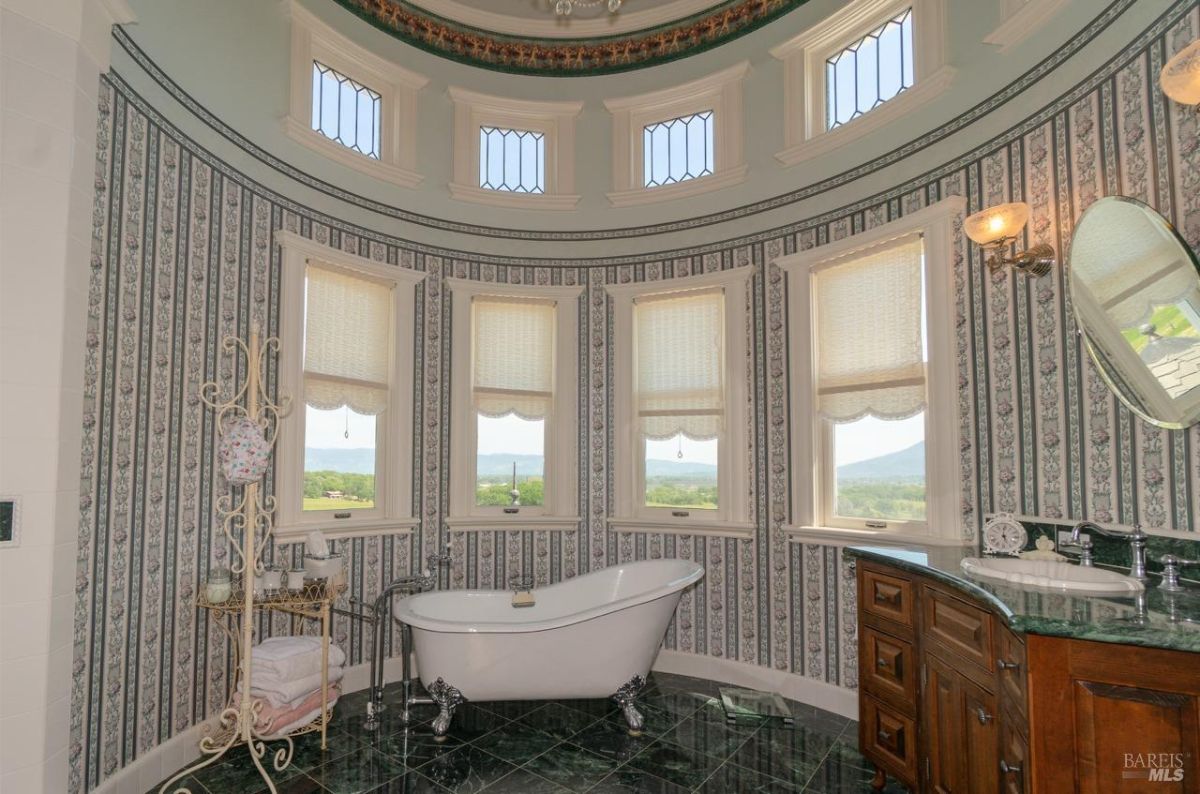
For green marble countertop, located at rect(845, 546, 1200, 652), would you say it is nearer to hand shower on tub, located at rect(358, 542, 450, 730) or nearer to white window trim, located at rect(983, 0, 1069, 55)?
white window trim, located at rect(983, 0, 1069, 55)

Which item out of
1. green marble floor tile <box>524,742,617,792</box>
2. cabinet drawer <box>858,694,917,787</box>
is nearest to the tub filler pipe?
green marble floor tile <box>524,742,617,792</box>

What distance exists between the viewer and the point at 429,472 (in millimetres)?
4145

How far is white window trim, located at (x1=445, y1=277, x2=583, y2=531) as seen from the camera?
13.9 ft

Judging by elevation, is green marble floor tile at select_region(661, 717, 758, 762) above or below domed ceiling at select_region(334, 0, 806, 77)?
below

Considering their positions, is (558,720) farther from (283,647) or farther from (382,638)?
(283,647)

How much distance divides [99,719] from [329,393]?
183 cm

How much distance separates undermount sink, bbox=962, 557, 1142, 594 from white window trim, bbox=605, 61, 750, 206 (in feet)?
8.88

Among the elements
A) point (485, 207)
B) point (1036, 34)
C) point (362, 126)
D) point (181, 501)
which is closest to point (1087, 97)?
point (1036, 34)

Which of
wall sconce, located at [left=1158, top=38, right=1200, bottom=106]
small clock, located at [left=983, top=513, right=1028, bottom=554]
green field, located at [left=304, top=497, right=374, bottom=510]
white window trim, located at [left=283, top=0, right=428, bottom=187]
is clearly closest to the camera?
wall sconce, located at [left=1158, top=38, right=1200, bottom=106]

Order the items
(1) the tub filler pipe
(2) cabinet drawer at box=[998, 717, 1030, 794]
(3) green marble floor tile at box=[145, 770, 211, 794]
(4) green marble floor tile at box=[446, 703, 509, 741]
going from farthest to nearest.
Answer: (1) the tub filler pipe < (4) green marble floor tile at box=[446, 703, 509, 741] < (3) green marble floor tile at box=[145, 770, 211, 794] < (2) cabinet drawer at box=[998, 717, 1030, 794]

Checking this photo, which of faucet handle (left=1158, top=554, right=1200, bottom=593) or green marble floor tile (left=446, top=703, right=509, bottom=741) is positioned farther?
green marble floor tile (left=446, top=703, right=509, bottom=741)

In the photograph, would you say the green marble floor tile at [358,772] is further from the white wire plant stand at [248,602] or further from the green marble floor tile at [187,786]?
the green marble floor tile at [187,786]

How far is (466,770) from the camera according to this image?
286 centimetres

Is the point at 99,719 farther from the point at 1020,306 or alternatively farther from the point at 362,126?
the point at 1020,306
